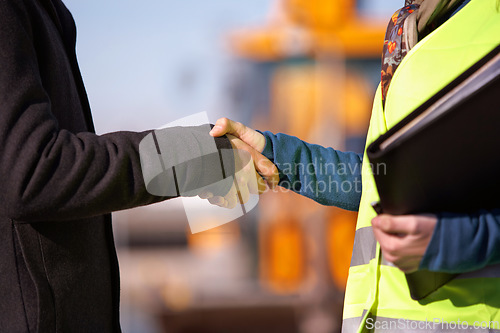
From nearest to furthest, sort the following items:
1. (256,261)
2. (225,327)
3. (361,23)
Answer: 1. (225,327)
2. (361,23)
3. (256,261)

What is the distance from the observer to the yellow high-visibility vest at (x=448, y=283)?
40.3 inches

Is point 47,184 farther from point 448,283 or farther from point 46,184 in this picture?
point 448,283

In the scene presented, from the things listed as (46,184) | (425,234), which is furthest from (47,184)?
(425,234)

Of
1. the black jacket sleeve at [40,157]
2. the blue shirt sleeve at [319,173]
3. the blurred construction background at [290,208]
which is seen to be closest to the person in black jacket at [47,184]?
the black jacket sleeve at [40,157]

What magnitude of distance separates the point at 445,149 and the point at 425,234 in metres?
0.14

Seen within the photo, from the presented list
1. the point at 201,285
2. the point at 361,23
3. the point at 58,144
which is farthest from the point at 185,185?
the point at 201,285

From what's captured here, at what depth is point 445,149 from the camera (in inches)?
35.0

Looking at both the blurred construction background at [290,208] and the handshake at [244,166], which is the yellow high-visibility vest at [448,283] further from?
the blurred construction background at [290,208]

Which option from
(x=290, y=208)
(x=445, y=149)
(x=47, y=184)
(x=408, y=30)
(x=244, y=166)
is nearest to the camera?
(x=445, y=149)

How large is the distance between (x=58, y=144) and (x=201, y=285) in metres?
4.69

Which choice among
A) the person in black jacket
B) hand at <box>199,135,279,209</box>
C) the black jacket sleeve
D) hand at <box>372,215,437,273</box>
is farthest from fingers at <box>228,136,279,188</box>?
hand at <box>372,215,437,273</box>

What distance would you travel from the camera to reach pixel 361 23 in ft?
16.0

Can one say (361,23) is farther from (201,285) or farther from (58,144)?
(58,144)

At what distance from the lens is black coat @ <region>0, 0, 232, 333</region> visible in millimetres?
978
